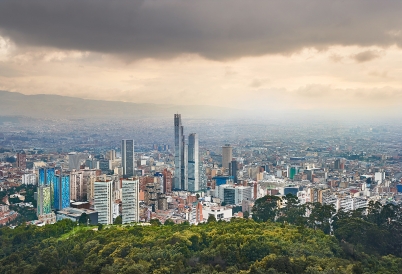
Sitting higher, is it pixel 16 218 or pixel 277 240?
pixel 277 240

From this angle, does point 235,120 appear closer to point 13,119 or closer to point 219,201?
point 219,201

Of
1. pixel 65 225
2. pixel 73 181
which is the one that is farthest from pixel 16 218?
pixel 65 225

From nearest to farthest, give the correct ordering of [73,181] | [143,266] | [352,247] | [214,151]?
1. [143,266]
2. [352,247]
3. [73,181]
4. [214,151]

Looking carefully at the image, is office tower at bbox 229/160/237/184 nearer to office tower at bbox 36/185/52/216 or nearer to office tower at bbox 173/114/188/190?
office tower at bbox 173/114/188/190

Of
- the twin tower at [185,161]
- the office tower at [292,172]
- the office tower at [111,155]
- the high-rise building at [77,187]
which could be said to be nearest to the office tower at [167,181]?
the twin tower at [185,161]

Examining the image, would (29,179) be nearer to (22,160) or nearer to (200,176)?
(22,160)

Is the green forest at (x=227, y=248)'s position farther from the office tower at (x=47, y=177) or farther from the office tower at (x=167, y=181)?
the office tower at (x=167, y=181)
